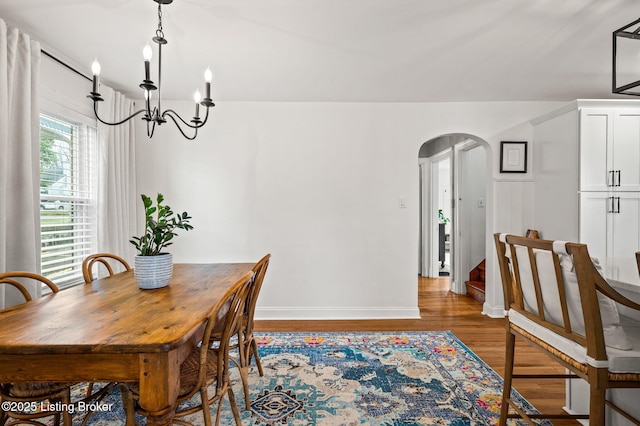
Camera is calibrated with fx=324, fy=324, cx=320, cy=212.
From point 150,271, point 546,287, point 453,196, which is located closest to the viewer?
point 546,287

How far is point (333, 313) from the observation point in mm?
3572

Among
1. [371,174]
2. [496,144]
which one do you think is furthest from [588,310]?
[496,144]

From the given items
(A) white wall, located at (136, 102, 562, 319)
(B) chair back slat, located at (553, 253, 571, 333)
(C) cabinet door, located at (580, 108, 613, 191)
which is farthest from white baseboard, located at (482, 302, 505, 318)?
(B) chair back slat, located at (553, 253, 571, 333)

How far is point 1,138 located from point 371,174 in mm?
2995

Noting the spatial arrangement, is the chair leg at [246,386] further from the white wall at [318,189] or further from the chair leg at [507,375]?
the white wall at [318,189]

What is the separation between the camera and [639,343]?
4.02 ft

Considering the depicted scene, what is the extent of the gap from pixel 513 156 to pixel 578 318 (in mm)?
2785

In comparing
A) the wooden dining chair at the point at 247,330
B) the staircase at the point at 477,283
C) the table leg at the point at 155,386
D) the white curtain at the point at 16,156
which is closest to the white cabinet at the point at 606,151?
the staircase at the point at 477,283

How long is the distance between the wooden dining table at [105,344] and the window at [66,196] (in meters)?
1.42

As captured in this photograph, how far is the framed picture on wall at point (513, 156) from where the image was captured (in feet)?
11.6

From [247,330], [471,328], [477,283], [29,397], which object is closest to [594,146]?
[471,328]

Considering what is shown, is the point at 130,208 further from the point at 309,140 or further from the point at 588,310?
the point at 588,310

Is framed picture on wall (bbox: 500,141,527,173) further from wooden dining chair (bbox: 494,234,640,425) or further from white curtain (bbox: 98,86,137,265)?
white curtain (bbox: 98,86,137,265)

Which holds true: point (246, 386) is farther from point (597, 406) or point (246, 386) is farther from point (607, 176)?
point (607, 176)
